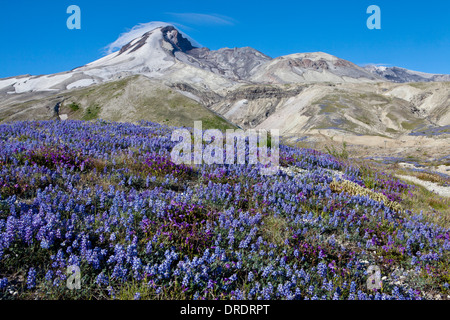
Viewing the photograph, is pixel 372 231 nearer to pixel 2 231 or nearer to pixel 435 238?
pixel 435 238

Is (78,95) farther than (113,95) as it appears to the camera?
Yes

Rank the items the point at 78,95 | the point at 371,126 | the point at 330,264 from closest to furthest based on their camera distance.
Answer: the point at 330,264
the point at 78,95
the point at 371,126

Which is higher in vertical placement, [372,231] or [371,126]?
[371,126]

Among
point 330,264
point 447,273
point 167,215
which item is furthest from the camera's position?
point 167,215

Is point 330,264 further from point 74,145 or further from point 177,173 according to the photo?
point 74,145

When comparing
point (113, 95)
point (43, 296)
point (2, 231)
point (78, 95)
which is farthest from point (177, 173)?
point (78, 95)

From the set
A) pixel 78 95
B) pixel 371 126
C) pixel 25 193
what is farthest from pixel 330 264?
pixel 371 126

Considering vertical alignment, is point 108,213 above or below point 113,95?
below
